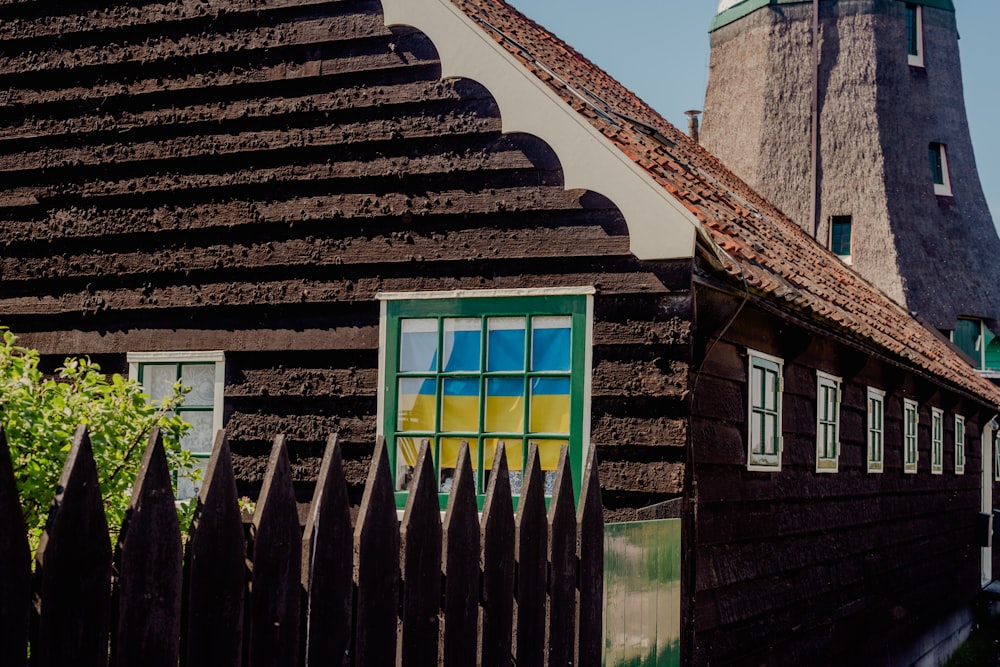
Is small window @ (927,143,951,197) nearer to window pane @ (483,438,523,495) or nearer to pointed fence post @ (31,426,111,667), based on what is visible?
window pane @ (483,438,523,495)

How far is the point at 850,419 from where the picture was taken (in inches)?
401

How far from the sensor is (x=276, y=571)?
2863 mm

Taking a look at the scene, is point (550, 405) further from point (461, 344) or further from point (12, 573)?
point (12, 573)

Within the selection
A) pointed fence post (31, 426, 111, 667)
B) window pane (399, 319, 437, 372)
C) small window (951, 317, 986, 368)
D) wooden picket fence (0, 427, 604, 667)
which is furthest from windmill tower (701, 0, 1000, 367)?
pointed fence post (31, 426, 111, 667)

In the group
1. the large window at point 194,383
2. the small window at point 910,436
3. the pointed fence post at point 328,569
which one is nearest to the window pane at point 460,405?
the large window at point 194,383

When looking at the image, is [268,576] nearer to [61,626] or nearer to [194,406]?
[61,626]

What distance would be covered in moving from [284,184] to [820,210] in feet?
94.1

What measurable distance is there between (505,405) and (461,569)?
3.24m

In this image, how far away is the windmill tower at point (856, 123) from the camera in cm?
3334

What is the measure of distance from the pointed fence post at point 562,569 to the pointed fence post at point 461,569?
17.8 inches

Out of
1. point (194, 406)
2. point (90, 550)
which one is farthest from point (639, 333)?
point (90, 550)

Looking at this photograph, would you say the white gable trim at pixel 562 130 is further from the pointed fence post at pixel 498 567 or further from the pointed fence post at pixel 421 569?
the pointed fence post at pixel 421 569

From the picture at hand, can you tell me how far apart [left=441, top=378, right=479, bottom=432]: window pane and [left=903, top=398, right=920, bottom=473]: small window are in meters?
7.48

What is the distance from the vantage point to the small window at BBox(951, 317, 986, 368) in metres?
37.8
